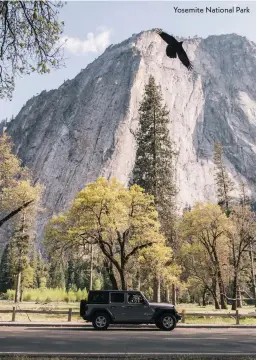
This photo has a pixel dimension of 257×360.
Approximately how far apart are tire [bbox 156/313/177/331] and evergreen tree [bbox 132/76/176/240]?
17959 millimetres

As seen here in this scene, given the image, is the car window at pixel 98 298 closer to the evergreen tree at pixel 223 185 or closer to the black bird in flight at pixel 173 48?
the black bird in flight at pixel 173 48

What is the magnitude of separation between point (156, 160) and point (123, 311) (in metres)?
22.6

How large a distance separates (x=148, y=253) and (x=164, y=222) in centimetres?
941

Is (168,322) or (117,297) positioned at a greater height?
(117,297)

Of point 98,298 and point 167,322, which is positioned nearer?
point 167,322

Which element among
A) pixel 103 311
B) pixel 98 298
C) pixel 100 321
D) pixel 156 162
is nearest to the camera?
pixel 100 321

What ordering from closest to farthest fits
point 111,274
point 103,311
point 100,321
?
point 100,321 → point 103,311 → point 111,274

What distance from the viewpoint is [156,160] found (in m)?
40.1

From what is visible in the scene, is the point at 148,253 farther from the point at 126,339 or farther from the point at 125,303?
the point at 126,339

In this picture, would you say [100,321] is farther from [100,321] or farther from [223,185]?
[223,185]

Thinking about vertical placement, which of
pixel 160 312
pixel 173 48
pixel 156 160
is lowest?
pixel 160 312

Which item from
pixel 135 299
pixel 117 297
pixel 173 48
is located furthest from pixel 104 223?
pixel 173 48

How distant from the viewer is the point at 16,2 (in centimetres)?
682

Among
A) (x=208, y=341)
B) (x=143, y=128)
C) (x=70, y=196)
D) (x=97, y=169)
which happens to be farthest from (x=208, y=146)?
(x=208, y=341)
